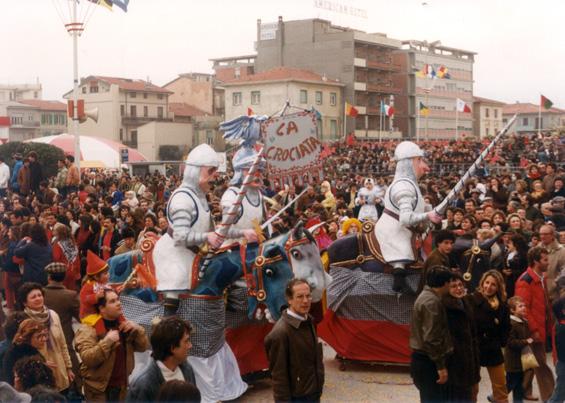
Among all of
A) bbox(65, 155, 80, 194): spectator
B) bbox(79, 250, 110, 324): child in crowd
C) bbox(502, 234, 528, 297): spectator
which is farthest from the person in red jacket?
bbox(65, 155, 80, 194): spectator

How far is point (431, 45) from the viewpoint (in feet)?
245

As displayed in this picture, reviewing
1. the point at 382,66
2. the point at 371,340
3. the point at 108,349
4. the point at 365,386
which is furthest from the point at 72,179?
the point at 382,66

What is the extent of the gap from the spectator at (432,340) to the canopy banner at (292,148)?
3.59m

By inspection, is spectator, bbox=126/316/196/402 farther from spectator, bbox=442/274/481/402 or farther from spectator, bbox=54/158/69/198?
spectator, bbox=54/158/69/198

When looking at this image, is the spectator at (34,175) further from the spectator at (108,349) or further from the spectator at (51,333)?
the spectator at (108,349)

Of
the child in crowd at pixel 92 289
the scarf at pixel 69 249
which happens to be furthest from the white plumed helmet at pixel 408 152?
the scarf at pixel 69 249

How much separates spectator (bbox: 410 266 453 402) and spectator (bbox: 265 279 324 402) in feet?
2.95

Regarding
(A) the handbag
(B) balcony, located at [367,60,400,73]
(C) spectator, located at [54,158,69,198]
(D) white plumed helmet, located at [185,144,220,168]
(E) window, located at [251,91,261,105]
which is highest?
(B) balcony, located at [367,60,400,73]

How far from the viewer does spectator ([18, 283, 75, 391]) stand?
253 inches

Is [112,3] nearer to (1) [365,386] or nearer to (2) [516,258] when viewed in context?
(2) [516,258]

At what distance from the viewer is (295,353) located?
586 cm

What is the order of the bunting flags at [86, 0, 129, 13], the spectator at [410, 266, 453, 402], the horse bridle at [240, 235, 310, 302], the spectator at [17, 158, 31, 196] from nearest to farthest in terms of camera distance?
the spectator at [410, 266, 453, 402], the horse bridle at [240, 235, 310, 302], the spectator at [17, 158, 31, 196], the bunting flags at [86, 0, 129, 13]

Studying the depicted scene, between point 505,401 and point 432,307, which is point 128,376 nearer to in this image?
point 432,307

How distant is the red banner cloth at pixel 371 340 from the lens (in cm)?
969
